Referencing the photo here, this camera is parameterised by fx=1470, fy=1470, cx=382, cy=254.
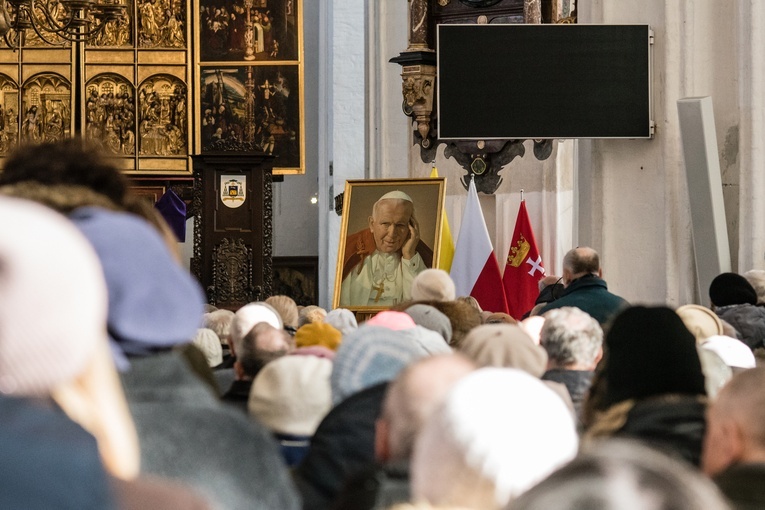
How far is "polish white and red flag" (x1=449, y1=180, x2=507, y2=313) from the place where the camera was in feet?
39.2

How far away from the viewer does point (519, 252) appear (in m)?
13.6

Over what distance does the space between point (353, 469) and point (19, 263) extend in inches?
62.6

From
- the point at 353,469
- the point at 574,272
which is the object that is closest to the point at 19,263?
the point at 353,469

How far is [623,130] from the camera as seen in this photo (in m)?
9.09

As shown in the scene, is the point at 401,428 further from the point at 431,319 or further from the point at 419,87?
the point at 419,87

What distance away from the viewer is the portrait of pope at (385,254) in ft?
34.0

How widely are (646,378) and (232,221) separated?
9.44 metres

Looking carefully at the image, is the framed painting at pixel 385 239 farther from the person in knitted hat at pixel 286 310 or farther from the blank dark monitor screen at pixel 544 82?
the person in knitted hat at pixel 286 310

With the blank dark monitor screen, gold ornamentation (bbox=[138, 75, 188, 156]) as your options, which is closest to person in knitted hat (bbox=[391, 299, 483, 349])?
the blank dark monitor screen

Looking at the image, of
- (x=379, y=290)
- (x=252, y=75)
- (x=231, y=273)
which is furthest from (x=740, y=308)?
(x=252, y=75)

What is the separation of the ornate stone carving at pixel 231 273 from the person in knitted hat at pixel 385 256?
6.25 ft

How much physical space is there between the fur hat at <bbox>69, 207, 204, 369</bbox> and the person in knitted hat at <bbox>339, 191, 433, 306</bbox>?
8.04 meters

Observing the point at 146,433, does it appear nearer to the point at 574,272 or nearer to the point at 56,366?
the point at 56,366

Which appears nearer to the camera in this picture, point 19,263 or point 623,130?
point 19,263
